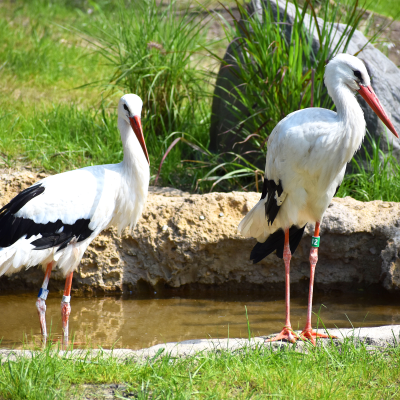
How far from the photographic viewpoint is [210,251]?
4.13 meters

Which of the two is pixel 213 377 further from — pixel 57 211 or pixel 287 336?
pixel 57 211

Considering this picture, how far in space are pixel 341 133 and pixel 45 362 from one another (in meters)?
1.89

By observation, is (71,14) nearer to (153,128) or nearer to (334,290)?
(153,128)

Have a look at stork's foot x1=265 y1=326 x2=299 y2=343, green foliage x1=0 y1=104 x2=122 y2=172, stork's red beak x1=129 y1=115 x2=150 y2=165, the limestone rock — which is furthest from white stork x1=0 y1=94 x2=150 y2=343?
green foliage x1=0 y1=104 x2=122 y2=172

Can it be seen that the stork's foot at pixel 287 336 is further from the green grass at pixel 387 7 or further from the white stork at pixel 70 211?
the green grass at pixel 387 7

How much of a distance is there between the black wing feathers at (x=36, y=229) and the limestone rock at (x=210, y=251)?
74 cm

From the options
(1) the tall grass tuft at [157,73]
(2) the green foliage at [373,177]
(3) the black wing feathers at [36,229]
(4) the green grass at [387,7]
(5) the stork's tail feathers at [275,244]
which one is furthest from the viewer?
(4) the green grass at [387,7]

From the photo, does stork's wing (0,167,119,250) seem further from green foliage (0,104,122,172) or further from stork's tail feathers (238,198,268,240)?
green foliage (0,104,122,172)

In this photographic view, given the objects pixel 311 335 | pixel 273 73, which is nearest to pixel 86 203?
pixel 311 335

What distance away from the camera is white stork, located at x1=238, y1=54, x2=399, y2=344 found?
9.93ft

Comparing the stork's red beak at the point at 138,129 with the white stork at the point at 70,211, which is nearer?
the white stork at the point at 70,211

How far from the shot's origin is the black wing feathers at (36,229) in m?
3.22

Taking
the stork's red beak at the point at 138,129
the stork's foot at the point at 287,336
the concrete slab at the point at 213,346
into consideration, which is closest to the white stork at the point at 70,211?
the stork's red beak at the point at 138,129

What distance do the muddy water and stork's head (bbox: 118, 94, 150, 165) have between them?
111cm
